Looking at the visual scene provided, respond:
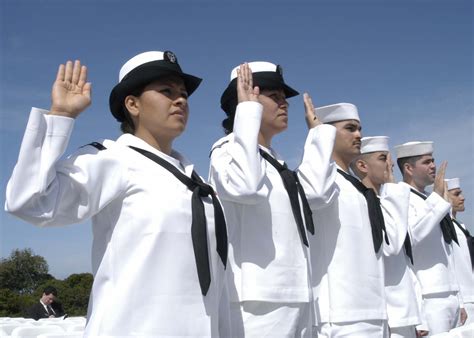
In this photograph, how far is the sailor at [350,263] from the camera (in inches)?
164

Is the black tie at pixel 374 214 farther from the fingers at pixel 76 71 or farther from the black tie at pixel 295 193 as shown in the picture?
the fingers at pixel 76 71

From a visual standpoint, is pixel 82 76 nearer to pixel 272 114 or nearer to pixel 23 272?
pixel 272 114

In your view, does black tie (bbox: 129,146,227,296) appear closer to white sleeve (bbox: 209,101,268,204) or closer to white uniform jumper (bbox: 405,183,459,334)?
white sleeve (bbox: 209,101,268,204)

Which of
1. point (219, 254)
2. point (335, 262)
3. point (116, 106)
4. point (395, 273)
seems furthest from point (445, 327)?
point (116, 106)

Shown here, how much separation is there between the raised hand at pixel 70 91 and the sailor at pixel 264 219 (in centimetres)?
101

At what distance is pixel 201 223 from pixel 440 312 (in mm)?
3876

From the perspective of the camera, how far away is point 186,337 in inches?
111

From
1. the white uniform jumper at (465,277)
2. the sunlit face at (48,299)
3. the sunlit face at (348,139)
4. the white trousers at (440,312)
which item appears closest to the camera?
the sunlit face at (348,139)

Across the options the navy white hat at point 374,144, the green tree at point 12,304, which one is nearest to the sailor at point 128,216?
the navy white hat at point 374,144

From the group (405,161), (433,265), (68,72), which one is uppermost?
(405,161)

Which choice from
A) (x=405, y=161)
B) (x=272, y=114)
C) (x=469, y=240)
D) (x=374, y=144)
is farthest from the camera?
(x=469, y=240)

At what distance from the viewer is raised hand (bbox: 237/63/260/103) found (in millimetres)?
3875

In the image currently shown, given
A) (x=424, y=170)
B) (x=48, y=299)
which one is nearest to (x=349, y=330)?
(x=424, y=170)

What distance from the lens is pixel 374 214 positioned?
4613mm
